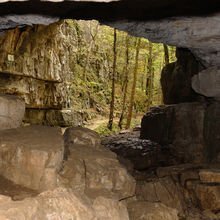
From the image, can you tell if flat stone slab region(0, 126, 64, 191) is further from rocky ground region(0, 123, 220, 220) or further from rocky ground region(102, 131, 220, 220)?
rocky ground region(102, 131, 220, 220)

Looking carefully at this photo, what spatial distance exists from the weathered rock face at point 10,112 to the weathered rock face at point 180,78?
711 centimetres

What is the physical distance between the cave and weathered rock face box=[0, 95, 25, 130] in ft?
0.07

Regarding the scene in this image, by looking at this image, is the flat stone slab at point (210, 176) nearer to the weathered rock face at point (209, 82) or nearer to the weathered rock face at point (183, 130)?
the weathered rock face at point (183, 130)

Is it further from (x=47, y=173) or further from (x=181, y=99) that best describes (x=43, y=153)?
(x=181, y=99)

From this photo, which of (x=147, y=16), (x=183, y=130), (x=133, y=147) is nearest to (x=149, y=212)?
(x=147, y=16)

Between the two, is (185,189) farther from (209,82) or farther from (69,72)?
(69,72)

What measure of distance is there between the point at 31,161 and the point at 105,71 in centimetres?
2282

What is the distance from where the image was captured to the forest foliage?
2352 cm

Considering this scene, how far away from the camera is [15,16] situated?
19.0ft

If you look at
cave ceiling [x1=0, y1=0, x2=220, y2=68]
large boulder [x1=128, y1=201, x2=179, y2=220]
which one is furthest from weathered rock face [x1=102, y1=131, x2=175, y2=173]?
cave ceiling [x1=0, y1=0, x2=220, y2=68]

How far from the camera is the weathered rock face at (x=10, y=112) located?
5.52 m

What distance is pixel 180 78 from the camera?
11.6 metres

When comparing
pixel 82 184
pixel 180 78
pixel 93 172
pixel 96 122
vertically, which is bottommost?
pixel 96 122

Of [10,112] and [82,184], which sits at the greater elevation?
[10,112]
